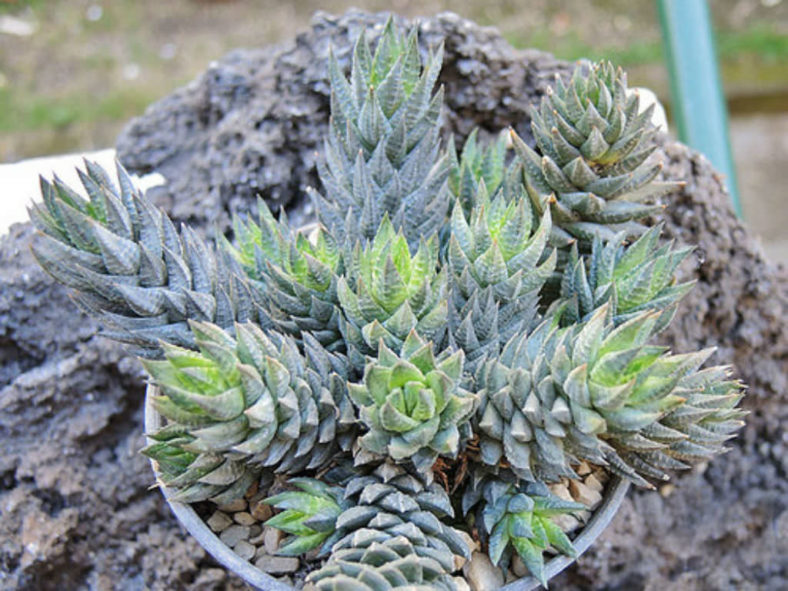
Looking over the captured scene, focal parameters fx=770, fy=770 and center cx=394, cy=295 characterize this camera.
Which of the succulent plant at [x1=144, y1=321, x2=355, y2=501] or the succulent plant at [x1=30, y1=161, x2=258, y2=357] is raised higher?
the succulent plant at [x1=30, y1=161, x2=258, y2=357]

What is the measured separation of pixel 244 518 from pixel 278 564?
94 mm

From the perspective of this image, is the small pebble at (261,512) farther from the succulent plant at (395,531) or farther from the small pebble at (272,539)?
the succulent plant at (395,531)

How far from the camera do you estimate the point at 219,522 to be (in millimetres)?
1053

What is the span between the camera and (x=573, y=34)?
3457 mm

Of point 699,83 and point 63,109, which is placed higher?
point 63,109

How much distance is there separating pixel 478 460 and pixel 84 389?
752 mm

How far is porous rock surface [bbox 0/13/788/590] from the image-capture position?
4.34 feet

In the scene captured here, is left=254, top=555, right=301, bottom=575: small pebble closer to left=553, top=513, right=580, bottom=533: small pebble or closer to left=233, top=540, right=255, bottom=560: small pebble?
left=233, top=540, right=255, bottom=560: small pebble

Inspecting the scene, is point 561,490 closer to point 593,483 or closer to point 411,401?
point 593,483

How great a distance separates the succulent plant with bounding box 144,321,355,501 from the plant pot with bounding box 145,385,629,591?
6 centimetres

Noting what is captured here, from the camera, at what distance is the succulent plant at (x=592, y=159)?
1.01m

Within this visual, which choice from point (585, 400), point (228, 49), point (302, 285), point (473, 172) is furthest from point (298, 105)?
point (228, 49)

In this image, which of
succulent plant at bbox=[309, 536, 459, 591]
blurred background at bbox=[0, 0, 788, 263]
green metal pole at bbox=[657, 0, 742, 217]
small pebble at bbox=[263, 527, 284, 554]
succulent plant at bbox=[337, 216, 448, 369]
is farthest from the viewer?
blurred background at bbox=[0, 0, 788, 263]

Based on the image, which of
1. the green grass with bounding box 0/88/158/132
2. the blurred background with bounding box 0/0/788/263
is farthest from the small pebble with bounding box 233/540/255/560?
the green grass with bounding box 0/88/158/132
